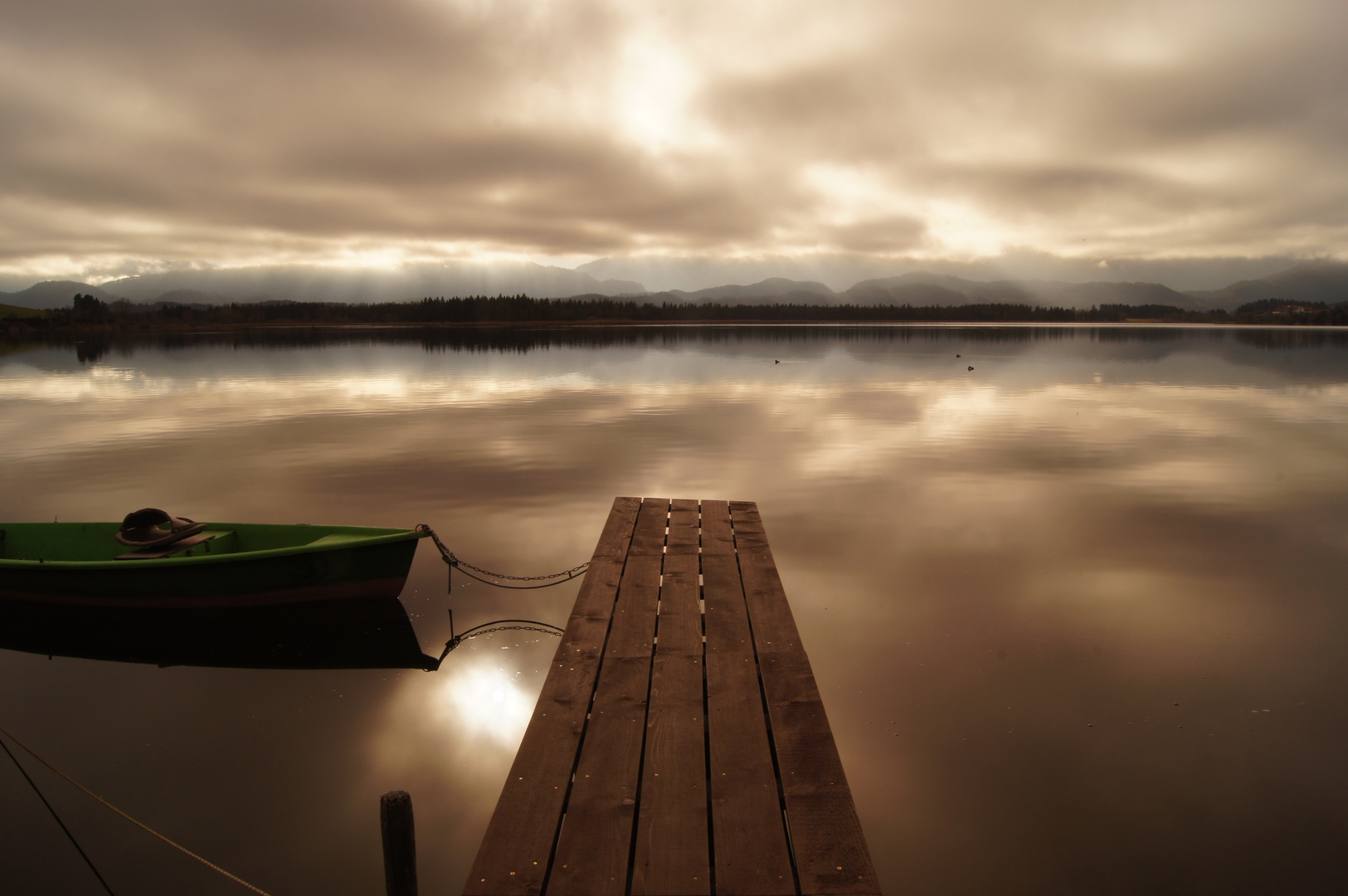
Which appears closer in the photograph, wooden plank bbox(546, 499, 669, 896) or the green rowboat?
wooden plank bbox(546, 499, 669, 896)

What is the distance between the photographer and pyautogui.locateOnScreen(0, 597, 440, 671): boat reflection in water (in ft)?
31.4

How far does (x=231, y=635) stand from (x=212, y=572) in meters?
0.93

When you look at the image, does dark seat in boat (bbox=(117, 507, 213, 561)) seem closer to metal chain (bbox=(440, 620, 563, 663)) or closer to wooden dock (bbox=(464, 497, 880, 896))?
metal chain (bbox=(440, 620, 563, 663))

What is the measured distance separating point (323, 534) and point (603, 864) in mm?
8573

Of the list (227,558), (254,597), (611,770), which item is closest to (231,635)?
(254,597)

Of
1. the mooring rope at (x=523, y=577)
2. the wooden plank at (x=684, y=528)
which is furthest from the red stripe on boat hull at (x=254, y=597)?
the wooden plank at (x=684, y=528)

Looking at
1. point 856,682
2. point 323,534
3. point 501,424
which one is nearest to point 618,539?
point 856,682

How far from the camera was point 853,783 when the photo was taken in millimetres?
6594

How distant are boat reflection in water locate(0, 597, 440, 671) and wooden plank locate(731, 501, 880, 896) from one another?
4.61 metres

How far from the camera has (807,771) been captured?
504 cm

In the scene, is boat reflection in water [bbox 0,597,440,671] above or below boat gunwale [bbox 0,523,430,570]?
below

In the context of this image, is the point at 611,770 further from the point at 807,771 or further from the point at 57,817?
the point at 57,817

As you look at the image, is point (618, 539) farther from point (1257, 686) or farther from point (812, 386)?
point (812, 386)

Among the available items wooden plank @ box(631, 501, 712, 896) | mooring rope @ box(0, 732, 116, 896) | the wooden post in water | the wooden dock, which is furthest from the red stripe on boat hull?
the wooden post in water
